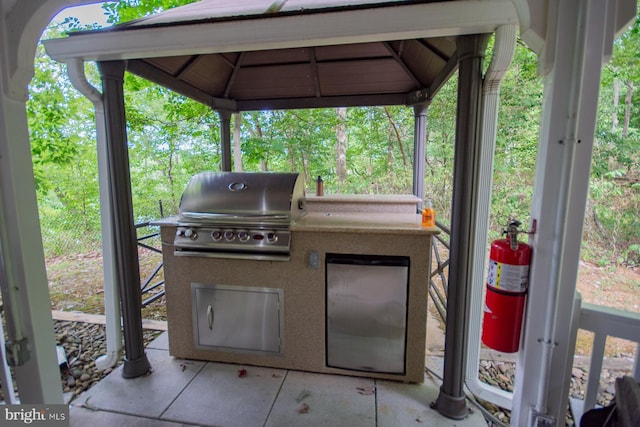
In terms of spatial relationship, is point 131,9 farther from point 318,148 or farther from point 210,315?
point 210,315

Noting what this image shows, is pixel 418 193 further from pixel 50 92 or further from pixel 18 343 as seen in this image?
pixel 50 92

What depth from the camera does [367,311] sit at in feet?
7.42

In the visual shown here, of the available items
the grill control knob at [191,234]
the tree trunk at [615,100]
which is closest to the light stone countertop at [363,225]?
the grill control knob at [191,234]

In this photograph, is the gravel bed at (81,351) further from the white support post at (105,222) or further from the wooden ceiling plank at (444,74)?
the wooden ceiling plank at (444,74)

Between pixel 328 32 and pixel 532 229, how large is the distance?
4.87 feet

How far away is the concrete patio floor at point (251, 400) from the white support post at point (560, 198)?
0.88 metres

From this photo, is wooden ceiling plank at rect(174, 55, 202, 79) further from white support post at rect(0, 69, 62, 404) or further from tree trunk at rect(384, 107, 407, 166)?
tree trunk at rect(384, 107, 407, 166)

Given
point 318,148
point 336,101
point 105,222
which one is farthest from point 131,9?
point 105,222

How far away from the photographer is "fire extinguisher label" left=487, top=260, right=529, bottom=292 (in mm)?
1389

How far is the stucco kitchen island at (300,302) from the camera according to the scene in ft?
7.19

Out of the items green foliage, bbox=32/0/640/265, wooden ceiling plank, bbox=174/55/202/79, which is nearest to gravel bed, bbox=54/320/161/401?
wooden ceiling plank, bbox=174/55/202/79

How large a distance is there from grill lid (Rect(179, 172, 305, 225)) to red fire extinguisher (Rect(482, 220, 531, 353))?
4.50 feet

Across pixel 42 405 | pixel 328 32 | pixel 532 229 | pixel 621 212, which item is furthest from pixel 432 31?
pixel 621 212

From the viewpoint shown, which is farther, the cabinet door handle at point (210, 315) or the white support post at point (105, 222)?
the cabinet door handle at point (210, 315)
